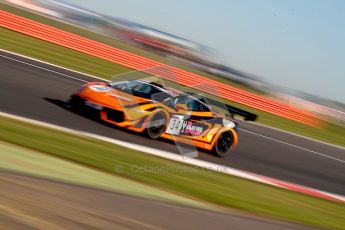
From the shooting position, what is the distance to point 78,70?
17844 mm

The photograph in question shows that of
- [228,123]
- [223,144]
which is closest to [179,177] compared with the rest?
[223,144]

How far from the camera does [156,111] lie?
9.68 metres

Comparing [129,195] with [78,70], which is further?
[78,70]

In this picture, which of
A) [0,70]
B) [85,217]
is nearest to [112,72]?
[0,70]

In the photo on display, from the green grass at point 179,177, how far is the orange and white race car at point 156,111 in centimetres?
109

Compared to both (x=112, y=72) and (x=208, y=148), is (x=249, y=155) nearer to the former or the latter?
(x=208, y=148)

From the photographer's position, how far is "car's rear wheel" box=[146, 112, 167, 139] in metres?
9.73

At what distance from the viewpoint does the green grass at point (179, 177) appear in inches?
288

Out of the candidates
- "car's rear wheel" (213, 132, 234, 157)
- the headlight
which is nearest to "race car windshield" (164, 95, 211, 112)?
the headlight

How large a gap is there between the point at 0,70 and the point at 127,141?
4.35 metres

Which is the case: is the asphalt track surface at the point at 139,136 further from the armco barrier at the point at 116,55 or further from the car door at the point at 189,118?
the armco barrier at the point at 116,55

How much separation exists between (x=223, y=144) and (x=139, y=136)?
180 centimetres

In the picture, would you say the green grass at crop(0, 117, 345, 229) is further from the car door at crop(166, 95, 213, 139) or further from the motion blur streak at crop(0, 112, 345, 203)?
the car door at crop(166, 95, 213, 139)

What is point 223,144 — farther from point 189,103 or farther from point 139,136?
point 139,136
